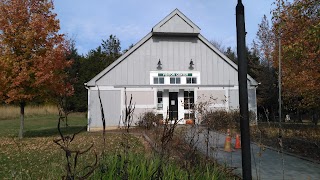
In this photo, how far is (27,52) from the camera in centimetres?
1691

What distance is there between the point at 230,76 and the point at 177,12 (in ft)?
19.9

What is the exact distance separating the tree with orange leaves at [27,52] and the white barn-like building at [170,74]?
247 inches

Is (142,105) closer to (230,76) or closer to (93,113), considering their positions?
(93,113)

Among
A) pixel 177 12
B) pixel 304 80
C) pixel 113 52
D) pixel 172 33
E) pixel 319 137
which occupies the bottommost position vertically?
pixel 319 137

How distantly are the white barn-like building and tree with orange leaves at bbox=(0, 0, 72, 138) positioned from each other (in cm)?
628

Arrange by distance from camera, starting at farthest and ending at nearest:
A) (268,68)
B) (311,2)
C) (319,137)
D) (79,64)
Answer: (79,64) < (268,68) < (319,137) < (311,2)

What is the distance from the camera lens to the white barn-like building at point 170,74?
947 inches

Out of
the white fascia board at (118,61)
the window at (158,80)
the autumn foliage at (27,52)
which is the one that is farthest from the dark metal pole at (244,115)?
the window at (158,80)

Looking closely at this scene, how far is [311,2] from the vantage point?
9.77m

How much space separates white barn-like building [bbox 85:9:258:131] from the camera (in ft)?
78.9

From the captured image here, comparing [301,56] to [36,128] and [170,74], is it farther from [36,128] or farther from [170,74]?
[36,128]

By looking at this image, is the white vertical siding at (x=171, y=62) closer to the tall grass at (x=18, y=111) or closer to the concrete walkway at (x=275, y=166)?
the concrete walkway at (x=275, y=166)

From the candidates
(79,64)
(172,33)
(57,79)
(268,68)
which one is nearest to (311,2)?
(57,79)

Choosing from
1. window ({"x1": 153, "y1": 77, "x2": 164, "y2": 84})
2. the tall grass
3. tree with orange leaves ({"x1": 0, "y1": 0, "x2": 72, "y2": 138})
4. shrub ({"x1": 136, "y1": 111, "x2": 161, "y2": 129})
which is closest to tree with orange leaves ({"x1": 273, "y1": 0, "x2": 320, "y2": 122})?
shrub ({"x1": 136, "y1": 111, "x2": 161, "y2": 129})
